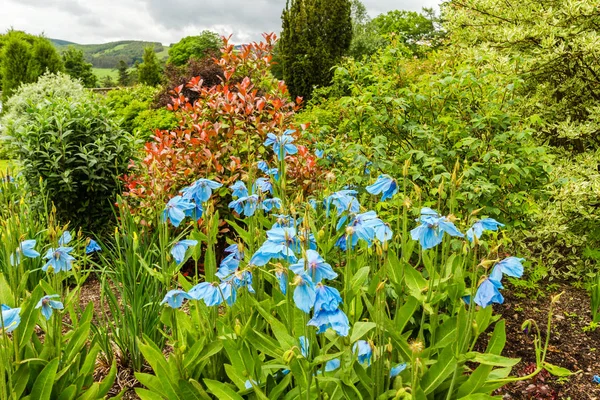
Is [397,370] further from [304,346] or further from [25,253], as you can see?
[25,253]

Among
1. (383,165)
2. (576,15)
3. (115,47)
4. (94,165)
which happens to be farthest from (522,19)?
(115,47)

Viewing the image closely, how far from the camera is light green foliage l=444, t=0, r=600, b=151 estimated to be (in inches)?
148

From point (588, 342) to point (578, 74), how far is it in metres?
2.37

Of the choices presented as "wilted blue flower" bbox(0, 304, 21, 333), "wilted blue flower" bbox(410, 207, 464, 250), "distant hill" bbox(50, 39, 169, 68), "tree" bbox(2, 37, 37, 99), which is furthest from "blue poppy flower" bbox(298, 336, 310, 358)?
"distant hill" bbox(50, 39, 169, 68)

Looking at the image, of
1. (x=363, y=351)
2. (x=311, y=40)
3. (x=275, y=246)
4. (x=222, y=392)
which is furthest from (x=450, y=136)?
(x=311, y=40)

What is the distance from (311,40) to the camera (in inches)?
531

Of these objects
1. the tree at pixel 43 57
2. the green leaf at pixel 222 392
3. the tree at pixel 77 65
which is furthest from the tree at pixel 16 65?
the tree at pixel 77 65

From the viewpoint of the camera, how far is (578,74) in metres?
4.01

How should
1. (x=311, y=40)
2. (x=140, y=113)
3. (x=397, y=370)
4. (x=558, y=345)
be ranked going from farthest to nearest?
(x=311, y=40) < (x=140, y=113) < (x=558, y=345) < (x=397, y=370)

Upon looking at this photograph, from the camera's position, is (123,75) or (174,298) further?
(123,75)

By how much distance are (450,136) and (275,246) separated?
199 centimetres

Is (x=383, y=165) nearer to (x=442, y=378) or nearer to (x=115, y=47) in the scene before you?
(x=442, y=378)

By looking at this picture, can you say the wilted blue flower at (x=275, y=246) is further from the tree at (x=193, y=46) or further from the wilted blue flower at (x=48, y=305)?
the tree at (x=193, y=46)

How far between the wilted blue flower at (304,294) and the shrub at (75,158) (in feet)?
10.2
